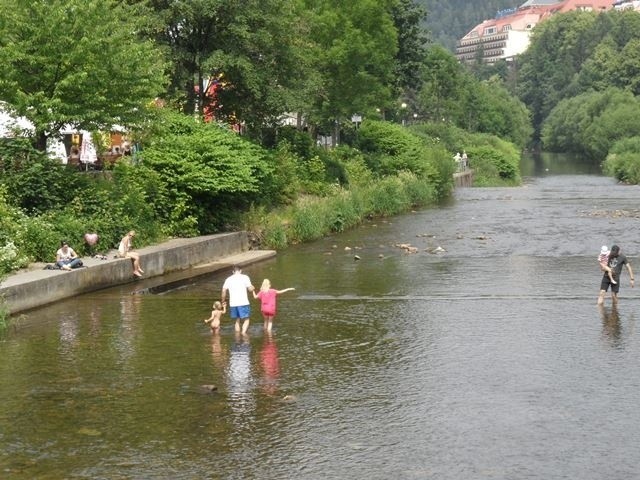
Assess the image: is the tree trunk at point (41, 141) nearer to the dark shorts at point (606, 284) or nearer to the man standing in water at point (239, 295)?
the man standing in water at point (239, 295)

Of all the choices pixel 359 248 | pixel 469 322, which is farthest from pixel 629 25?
pixel 469 322

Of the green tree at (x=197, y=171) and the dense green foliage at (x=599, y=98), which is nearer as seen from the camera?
the green tree at (x=197, y=171)

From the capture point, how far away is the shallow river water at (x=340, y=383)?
42.3 ft

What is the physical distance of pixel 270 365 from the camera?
718 inches

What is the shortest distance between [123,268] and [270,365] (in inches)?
435

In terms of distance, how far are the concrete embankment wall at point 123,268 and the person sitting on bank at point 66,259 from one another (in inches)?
7.4

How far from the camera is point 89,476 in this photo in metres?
12.3

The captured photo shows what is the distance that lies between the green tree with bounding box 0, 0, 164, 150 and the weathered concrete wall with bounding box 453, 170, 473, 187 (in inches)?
1888

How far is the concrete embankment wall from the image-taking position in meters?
23.9

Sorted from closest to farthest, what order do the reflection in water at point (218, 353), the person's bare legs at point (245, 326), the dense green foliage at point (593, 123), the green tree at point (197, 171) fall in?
1. the reflection in water at point (218, 353)
2. the person's bare legs at point (245, 326)
3. the green tree at point (197, 171)
4. the dense green foliage at point (593, 123)

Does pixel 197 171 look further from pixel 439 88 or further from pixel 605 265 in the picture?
pixel 439 88

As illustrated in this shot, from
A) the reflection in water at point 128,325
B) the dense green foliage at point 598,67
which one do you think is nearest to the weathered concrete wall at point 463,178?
the reflection in water at point 128,325

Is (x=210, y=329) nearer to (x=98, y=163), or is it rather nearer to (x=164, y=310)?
(x=164, y=310)

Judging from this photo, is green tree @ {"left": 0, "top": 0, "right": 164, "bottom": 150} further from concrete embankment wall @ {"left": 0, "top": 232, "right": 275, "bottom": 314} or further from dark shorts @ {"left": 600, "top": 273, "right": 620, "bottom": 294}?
Result: dark shorts @ {"left": 600, "top": 273, "right": 620, "bottom": 294}
